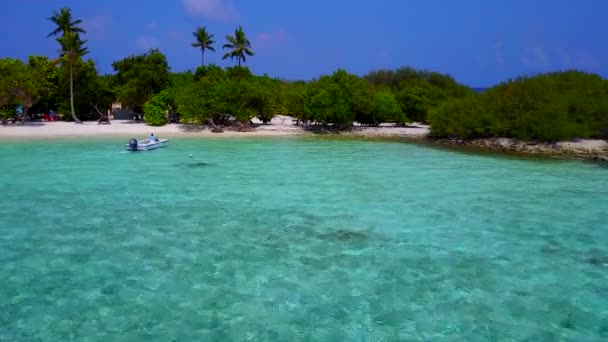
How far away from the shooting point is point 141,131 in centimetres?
3591

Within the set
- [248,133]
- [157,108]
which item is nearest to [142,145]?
[248,133]

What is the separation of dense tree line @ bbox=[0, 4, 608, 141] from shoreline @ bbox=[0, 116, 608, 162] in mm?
723

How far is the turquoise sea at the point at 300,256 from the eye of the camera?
703 centimetres

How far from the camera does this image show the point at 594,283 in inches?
341

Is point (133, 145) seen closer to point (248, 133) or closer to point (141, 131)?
point (141, 131)

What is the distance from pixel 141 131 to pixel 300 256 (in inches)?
1150

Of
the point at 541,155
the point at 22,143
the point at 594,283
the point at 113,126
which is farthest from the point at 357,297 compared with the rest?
the point at 113,126

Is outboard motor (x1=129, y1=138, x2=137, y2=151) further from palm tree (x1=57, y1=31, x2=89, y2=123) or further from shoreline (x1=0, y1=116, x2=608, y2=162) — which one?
palm tree (x1=57, y1=31, x2=89, y2=123)

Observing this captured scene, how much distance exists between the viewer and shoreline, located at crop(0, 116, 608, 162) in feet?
87.9

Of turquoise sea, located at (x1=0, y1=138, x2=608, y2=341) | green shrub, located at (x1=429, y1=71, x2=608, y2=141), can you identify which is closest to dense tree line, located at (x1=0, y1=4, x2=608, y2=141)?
green shrub, located at (x1=429, y1=71, x2=608, y2=141)

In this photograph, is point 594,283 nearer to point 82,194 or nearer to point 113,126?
point 82,194

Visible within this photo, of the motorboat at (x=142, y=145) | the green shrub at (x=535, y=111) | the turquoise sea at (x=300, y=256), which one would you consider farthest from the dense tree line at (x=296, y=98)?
the turquoise sea at (x=300, y=256)

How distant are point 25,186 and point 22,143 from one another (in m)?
14.4

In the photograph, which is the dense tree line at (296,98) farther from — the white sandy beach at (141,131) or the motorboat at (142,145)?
the motorboat at (142,145)
